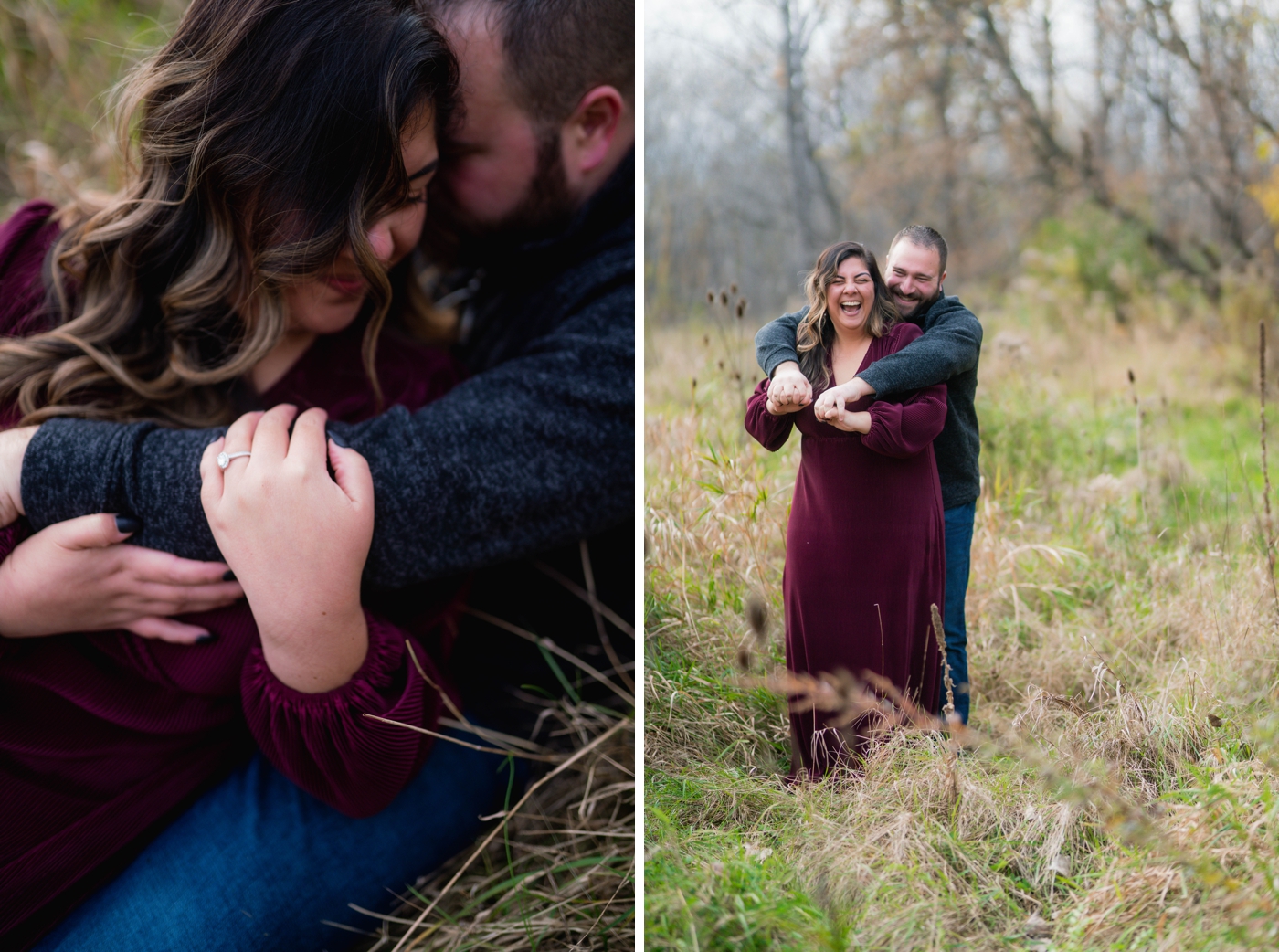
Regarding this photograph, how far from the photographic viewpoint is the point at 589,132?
5.13 feet

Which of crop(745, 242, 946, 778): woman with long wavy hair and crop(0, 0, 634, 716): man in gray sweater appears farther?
crop(0, 0, 634, 716): man in gray sweater

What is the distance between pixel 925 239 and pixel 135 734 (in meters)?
1.40

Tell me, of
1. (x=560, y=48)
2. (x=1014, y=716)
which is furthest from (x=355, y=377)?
(x=1014, y=716)

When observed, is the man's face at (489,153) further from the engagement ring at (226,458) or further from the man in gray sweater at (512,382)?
the engagement ring at (226,458)

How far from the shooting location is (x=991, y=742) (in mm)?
917

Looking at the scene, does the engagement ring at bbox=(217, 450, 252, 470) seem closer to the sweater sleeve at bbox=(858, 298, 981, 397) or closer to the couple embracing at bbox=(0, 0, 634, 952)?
the couple embracing at bbox=(0, 0, 634, 952)

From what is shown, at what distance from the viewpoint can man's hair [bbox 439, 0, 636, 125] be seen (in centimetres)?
139

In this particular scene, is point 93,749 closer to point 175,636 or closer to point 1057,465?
point 175,636

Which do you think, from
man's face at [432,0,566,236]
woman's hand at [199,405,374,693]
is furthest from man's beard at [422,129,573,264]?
woman's hand at [199,405,374,693]

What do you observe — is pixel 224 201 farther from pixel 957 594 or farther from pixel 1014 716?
pixel 1014 716

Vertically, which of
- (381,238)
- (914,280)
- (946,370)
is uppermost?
(381,238)

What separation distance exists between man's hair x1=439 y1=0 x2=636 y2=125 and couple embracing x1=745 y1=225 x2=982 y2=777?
0.73 metres

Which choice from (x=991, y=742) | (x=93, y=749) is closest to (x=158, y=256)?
(x=93, y=749)

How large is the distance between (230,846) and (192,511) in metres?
0.58
